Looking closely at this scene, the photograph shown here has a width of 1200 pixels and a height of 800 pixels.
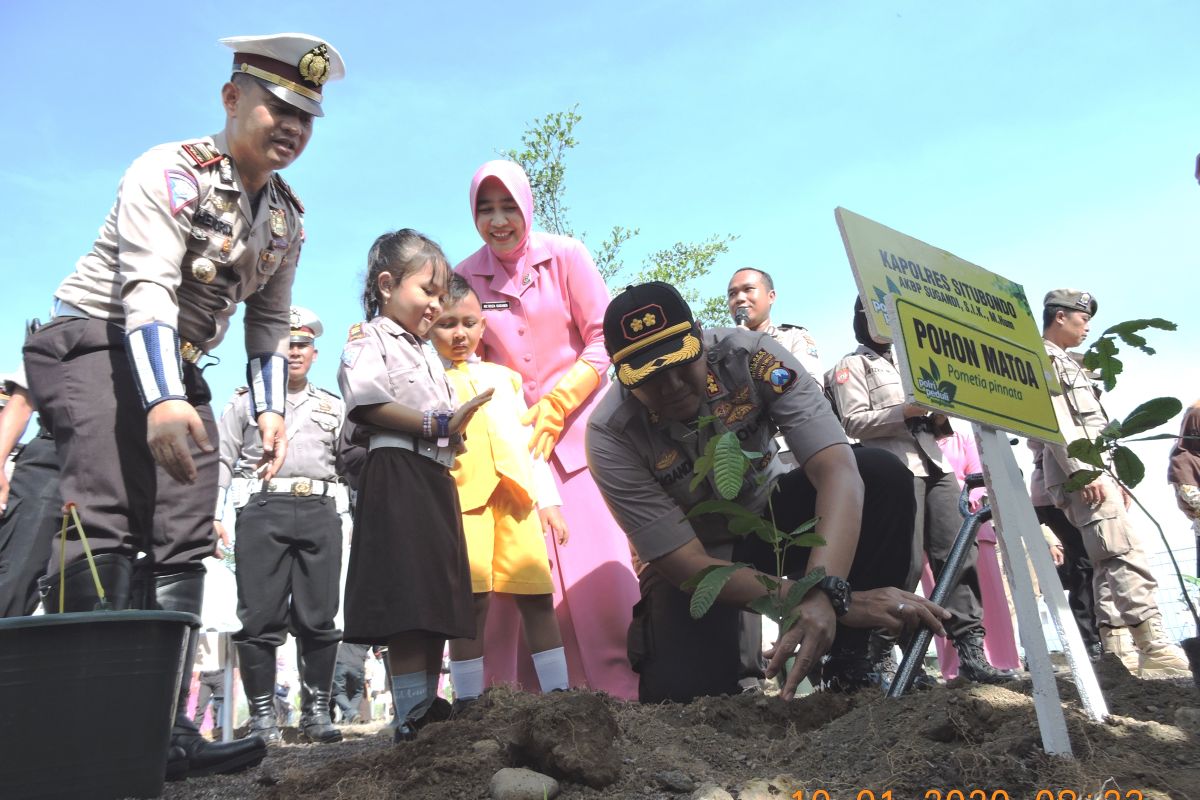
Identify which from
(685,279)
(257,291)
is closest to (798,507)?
(257,291)

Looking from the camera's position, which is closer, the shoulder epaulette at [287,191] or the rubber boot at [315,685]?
the shoulder epaulette at [287,191]

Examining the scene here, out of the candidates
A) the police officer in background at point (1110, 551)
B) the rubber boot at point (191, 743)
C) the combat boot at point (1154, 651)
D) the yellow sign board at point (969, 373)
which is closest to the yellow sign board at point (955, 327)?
the yellow sign board at point (969, 373)

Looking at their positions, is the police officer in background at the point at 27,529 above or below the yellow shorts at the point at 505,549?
above

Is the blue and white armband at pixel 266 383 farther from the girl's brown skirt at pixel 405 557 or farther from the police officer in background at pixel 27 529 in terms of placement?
the police officer in background at pixel 27 529

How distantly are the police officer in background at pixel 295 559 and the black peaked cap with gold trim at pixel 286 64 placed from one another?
6.74 ft

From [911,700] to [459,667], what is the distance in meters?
1.71

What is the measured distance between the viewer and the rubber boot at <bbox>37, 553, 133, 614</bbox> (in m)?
2.46

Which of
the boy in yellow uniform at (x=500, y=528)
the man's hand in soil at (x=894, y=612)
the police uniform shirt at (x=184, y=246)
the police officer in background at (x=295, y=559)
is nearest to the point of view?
the man's hand in soil at (x=894, y=612)

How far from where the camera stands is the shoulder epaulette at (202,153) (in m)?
2.80

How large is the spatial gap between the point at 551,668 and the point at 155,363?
5.88 feet

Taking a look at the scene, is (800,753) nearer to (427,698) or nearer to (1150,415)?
(1150,415)

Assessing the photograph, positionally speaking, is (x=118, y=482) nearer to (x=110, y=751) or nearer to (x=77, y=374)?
(x=77, y=374)

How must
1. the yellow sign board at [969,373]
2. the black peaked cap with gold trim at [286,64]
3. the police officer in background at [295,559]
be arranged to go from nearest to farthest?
the yellow sign board at [969,373], the black peaked cap with gold trim at [286,64], the police officer in background at [295,559]

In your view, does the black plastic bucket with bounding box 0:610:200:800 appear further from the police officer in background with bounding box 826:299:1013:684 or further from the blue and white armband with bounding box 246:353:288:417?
the police officer in background with bounding box 826:299:1013:684
